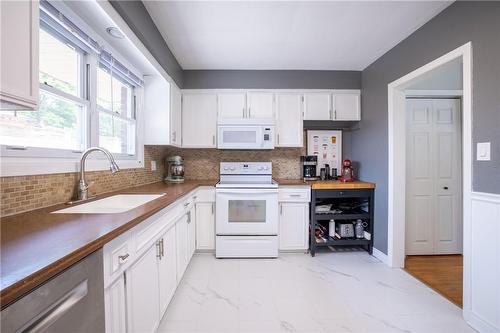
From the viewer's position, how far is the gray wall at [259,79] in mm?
3074

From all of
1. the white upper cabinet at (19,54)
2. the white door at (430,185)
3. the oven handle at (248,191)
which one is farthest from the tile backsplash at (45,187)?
the white door at (430,185)

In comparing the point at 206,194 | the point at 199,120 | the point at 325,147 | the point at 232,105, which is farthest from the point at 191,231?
the point at 325,147

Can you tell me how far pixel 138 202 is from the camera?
1.68 meters

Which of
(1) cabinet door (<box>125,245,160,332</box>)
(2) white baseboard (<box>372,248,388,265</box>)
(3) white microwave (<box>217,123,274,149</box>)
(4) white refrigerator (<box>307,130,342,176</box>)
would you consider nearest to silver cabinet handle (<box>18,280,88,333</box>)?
(1) cabinet door (<box>125,245,160,332</box>)

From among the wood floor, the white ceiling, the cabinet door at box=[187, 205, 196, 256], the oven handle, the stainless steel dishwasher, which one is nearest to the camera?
the stainless steel dishwasher

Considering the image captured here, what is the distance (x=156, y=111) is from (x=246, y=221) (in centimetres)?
163

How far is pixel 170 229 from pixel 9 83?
1.22 meters

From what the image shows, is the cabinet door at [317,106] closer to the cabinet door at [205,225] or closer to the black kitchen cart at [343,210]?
the black kitchen cart at [343,210]

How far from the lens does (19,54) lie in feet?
2.49

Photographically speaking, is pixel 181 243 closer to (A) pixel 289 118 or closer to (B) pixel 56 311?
(B) pixel 56 311

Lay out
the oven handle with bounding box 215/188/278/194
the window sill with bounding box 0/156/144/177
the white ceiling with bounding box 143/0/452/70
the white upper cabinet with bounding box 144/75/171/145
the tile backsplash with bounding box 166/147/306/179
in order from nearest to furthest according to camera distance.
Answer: the window sill with bounding box 0/156/144/177
the white ceiling with bounding box 143/0/452/70
the white upper cabinet with bounding box 144/75/171/145
the oven handle with bounding box 215/188/278/194
the tile backsplash with bounding box 166/147/306/179

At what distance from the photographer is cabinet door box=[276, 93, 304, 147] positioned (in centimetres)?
307

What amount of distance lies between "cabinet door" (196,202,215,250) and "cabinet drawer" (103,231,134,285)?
1.68 m

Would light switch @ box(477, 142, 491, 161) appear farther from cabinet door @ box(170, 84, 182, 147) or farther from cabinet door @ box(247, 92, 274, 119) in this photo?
cabinet door @ box(170, 84, 182, 147)
